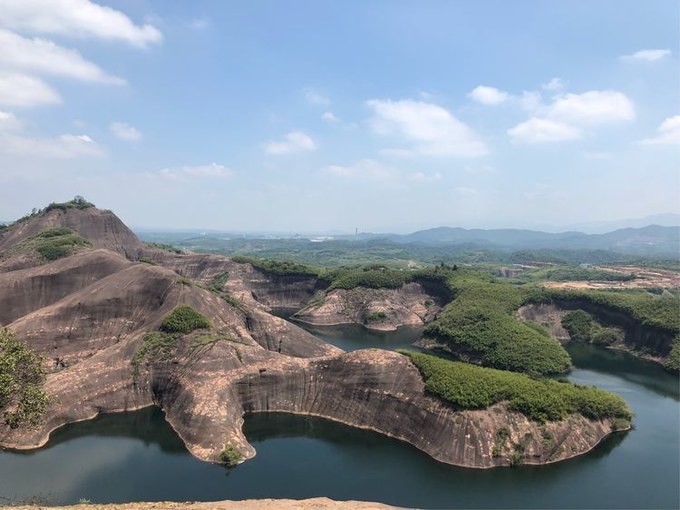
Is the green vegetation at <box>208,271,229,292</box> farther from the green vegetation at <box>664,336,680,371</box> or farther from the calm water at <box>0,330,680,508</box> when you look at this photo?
the green vegetation at <box>664,336,680,371</box>

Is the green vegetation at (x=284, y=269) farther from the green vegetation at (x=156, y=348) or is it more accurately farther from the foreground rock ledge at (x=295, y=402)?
the foreground rock ledge at (x=295, y=402)

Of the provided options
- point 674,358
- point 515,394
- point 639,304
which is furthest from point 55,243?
point 639,304

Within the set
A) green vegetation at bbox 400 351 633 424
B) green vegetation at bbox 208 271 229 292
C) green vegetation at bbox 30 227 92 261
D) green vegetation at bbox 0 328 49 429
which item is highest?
green vegetation at bbox 30 227 92 261

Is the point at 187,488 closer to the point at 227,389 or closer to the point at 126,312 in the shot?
the point at 227,389

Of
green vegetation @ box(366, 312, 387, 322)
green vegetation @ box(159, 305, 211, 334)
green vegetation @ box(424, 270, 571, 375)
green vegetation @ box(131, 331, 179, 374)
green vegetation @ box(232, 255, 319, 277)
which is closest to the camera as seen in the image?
green vegetation @ box(131, 331, 179, 374)

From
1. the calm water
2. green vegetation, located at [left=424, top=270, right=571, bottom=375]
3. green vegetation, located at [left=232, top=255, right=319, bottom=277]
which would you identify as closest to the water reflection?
green vegetation, located at [left=424, top=270, right=571, bottom=375]

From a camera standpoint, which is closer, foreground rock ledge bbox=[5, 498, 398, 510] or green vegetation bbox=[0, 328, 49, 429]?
green vegetation bbox=[0, 328, 49, 429]
